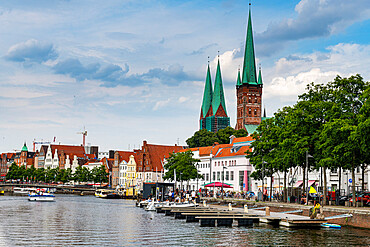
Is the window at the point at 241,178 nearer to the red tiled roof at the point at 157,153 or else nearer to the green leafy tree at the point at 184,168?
the green leafy tree at the point at 184,168

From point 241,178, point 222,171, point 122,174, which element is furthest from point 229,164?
point 122,174

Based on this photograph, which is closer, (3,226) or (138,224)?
(3,226)

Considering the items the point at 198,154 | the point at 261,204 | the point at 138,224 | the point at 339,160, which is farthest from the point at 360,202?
the point at 198,154

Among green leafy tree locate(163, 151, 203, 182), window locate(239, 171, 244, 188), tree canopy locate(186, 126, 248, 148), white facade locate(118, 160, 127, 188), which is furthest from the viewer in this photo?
white facade locate(118, 160, 127, 188)

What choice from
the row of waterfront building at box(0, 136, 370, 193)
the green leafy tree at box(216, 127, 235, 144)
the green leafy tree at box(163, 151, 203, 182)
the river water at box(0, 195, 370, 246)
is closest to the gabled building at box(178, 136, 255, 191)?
the row of waterfront building at box(0, 136, 370, 193)

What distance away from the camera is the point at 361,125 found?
51.8 m

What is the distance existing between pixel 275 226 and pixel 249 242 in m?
12.6

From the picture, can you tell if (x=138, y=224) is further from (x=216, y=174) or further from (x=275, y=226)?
(x=216, y=174)

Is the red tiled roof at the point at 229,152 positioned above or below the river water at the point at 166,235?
above

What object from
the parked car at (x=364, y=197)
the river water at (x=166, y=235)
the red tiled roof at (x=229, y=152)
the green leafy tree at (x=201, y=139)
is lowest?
the river water at (x=166, y=235)

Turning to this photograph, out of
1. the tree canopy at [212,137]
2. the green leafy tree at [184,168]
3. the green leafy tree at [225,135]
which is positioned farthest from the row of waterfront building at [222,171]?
the green leafy tree at [225,135]

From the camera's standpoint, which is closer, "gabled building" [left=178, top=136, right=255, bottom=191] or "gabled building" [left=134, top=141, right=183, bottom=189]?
"gabled building" [left=178, top=136, right=255, bottom=191]

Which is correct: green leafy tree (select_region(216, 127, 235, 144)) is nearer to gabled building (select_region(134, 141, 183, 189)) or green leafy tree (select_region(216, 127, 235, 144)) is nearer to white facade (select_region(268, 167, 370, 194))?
gabled building (select_region(134, 141, 183, 189))

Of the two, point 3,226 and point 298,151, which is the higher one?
point 298,151
